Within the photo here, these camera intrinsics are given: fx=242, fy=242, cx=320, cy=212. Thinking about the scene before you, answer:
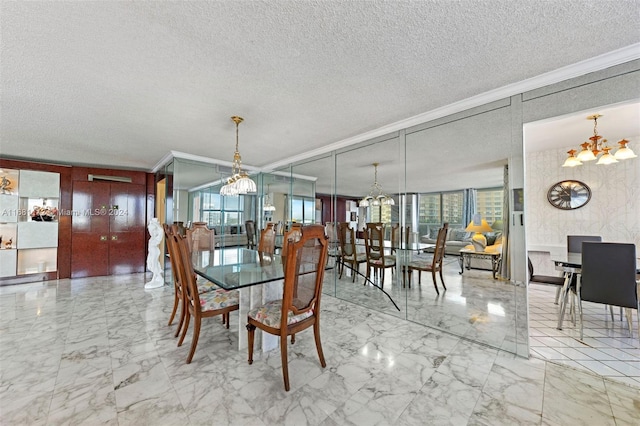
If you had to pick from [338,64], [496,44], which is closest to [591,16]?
[496,44]

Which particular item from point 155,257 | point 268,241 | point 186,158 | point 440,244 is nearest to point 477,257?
point 440,244

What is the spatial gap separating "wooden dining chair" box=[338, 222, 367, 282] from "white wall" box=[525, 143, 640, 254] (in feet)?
8.05

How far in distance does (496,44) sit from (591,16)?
1.50 feet

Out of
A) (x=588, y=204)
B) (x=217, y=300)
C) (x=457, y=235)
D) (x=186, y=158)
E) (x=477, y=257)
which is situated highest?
(x=186, y=158)

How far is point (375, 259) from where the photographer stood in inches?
144

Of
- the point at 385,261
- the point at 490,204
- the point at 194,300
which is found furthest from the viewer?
the point at 385,261

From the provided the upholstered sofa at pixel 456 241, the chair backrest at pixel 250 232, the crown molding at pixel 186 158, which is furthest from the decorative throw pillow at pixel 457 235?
the crown molding at pixel 186 158

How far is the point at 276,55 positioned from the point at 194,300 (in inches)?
80.5

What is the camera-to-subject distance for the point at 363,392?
167cm

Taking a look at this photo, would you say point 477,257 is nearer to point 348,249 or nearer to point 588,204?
point 348,249

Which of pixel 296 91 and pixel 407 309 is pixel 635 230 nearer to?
pixel 407 309

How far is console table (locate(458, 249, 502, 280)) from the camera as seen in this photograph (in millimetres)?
Answer: 2445

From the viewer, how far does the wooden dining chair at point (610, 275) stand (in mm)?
2191

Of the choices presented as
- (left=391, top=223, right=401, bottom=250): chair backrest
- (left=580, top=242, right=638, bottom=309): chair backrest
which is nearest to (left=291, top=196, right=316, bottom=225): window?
(left=391, top=223, right=401, bottom=250): chair backrest
